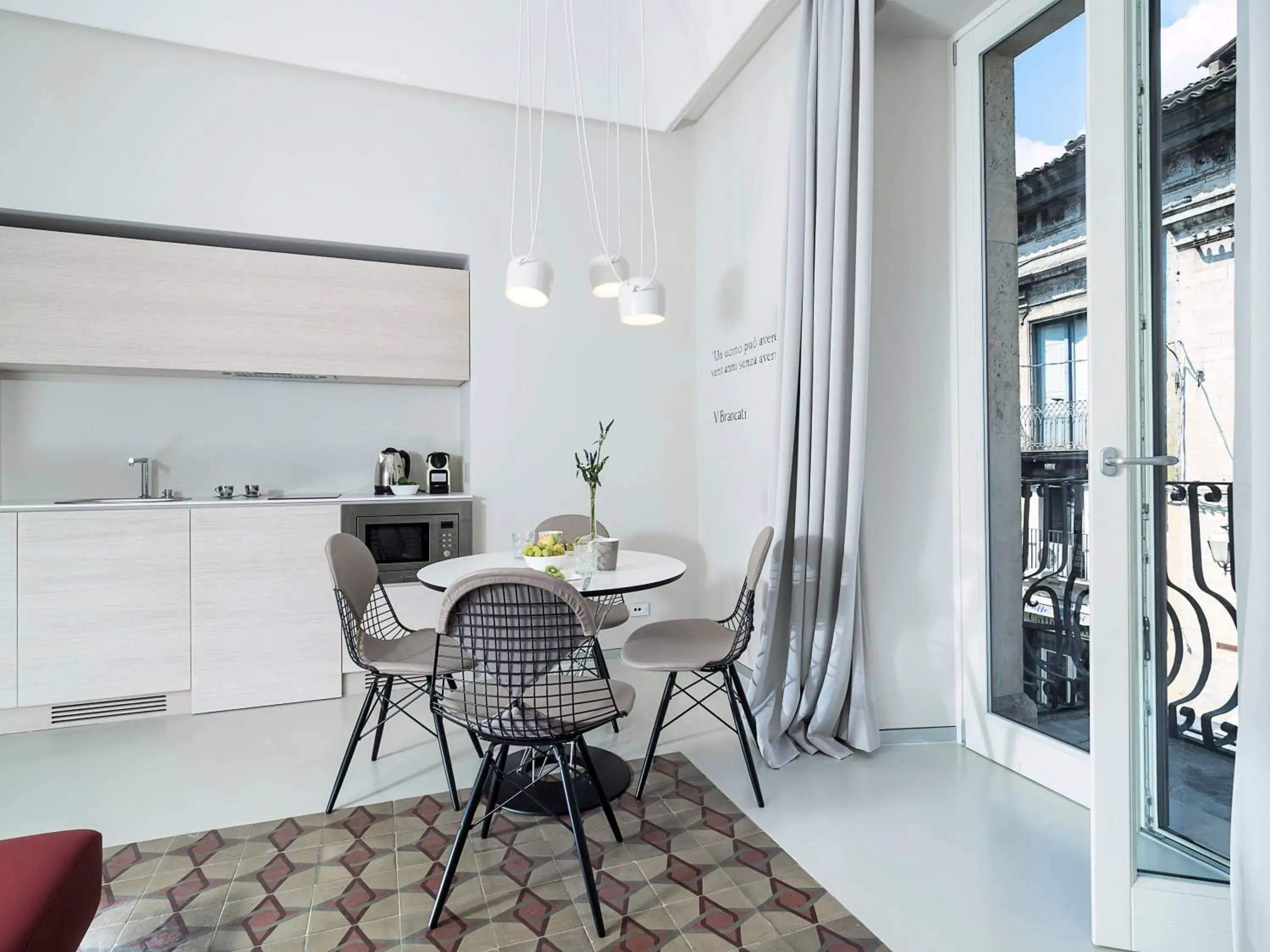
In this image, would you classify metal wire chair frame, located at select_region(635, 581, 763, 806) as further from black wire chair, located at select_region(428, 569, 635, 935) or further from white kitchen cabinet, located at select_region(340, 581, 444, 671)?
white kitchen cabinet, located at select_region(340, 581, 444, 671)

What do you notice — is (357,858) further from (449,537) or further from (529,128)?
(529,128)

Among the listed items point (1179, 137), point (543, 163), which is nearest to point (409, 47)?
point (543, 163)

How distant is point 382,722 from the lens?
250 centimetres

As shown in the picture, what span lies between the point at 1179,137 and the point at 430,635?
9.04 ft

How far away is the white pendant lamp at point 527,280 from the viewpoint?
2703 millimetres

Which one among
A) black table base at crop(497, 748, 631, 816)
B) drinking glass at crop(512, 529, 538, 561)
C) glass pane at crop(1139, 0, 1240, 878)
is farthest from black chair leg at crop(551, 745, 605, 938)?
glass pane at crop(1139, 0, 1240, 878)

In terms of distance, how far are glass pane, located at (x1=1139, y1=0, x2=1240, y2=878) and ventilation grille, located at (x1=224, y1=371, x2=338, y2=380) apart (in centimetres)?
355

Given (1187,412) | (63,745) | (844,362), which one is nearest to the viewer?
(1187,412)

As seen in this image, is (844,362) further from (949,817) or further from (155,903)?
(155,903)

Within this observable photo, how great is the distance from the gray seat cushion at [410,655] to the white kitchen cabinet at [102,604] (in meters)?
1.38

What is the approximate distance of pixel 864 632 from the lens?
8.96ft

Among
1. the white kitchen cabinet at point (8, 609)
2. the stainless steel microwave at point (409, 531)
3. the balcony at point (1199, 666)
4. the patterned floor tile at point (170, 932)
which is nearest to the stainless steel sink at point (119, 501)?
the white kitchen cabinet at point (8, 609)

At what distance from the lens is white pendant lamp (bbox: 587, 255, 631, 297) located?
301 cm

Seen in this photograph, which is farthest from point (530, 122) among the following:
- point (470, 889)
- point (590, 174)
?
point (470, 889)
